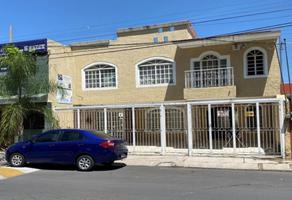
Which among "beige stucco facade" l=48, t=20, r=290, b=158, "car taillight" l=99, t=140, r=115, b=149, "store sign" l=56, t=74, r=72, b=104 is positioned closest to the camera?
"car taillight" l=99, t=140, r=115, b=149

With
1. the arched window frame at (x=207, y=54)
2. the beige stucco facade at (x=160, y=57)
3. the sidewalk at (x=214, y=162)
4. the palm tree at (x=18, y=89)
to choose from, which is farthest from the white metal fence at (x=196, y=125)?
the arched window frame at (x=207, y=54)

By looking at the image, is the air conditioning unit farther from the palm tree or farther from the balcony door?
the palm tree

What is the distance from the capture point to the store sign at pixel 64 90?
24014mm

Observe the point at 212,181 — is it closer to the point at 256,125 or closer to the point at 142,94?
the point at 256,125

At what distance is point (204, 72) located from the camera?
24.4 meters

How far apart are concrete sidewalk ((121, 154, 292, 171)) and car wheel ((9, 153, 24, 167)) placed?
13.1ft

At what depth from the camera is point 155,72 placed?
25.8 m

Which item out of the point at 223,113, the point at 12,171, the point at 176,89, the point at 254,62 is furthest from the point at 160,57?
the point at 12,171

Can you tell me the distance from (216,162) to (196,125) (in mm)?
3054

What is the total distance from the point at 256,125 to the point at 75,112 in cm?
883

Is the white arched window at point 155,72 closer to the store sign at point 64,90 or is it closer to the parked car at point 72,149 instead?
the store sign at point 64,90

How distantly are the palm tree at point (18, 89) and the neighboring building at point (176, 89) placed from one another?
6.59 feet

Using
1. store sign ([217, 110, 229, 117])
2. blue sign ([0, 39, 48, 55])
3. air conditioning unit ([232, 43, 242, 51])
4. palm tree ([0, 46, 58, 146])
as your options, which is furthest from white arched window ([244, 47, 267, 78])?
blue sign ([0, 39, 48, 55])

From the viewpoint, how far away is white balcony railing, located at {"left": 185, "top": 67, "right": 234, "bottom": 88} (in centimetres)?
2391
